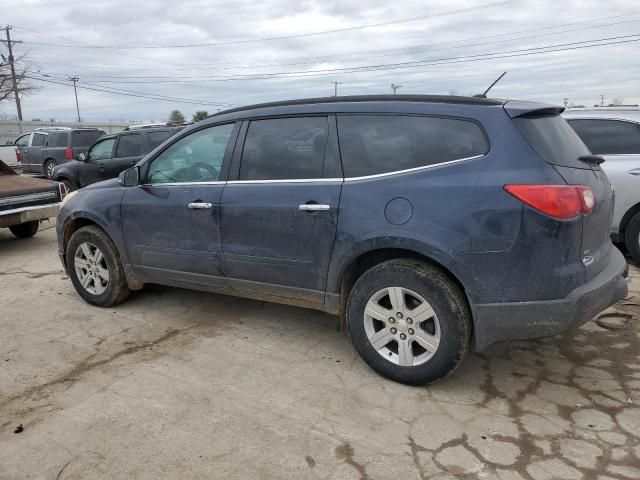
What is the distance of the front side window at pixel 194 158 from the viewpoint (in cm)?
415

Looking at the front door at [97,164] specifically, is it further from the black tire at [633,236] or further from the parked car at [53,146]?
the black tire at [633,236]

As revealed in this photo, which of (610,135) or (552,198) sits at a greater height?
(610,135)

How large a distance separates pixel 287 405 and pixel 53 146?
18.8 m

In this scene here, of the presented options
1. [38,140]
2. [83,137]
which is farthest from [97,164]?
[38,140]

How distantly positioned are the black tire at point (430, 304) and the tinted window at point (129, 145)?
9200 mm

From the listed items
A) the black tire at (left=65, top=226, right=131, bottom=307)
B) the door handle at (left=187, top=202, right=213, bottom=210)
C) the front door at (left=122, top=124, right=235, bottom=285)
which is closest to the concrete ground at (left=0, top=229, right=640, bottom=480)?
the black tire at (left=65, top=226, right=131, bottom=307)

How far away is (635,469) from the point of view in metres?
2.55

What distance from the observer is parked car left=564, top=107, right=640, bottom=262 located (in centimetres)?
596

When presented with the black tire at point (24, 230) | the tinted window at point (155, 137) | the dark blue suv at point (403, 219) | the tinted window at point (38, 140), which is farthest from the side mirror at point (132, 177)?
the tinted window at point (38, 140)

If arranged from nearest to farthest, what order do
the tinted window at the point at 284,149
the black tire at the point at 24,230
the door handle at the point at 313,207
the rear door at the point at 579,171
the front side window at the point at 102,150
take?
1. the rear door at the point at 579,171
2. the door handle at the point at 313,207
3. the tinted window at the point at 284,149
4. the black tire at the point at 24,230
5. the front side window at the point at 102,150

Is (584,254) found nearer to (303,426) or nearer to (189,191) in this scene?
(303,426)

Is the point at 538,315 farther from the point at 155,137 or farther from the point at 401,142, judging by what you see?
the point at 155,137

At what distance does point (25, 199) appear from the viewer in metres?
7.57

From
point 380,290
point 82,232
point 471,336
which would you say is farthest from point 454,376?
point 82,232
